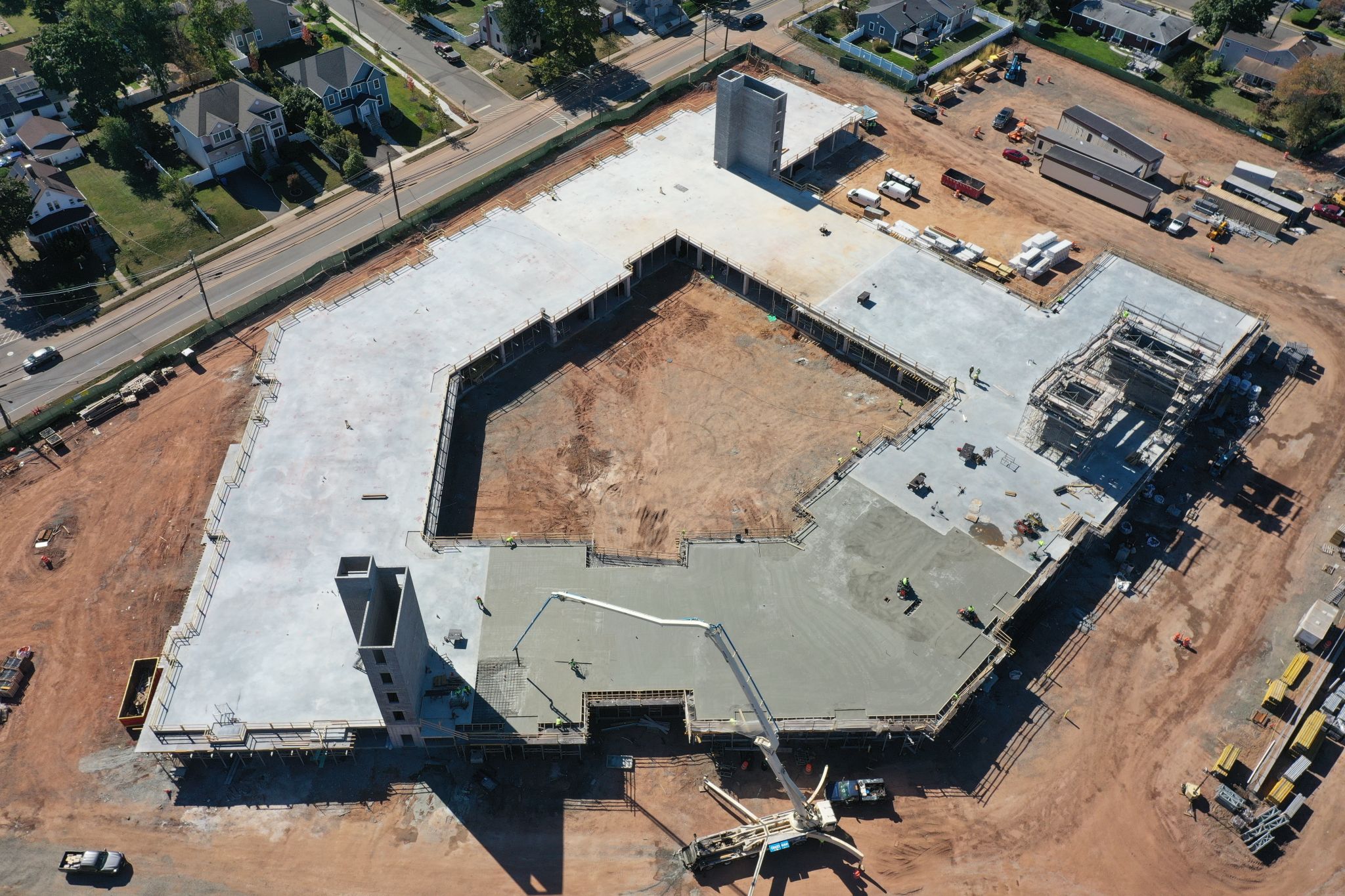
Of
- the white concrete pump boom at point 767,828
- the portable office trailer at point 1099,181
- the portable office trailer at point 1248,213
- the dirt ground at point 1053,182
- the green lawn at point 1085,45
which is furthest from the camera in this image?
the green lawn at point 1085,45

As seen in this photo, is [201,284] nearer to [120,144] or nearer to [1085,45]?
[120,144]

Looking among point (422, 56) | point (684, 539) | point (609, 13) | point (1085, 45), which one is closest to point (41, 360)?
point (684, 539)

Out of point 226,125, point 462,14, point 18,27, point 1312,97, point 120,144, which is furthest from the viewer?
point 462,14

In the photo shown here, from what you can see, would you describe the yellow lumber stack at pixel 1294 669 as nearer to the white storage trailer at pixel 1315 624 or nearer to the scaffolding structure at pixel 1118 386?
the white storage trailer at pixel 1315 624

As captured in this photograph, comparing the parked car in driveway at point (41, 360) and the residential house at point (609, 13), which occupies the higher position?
the residential house at point (609, 13)

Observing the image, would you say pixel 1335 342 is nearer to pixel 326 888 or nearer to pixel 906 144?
pixel 906 144

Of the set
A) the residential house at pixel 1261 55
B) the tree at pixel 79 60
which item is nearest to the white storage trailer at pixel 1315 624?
the residential house at pixel 1261 55
